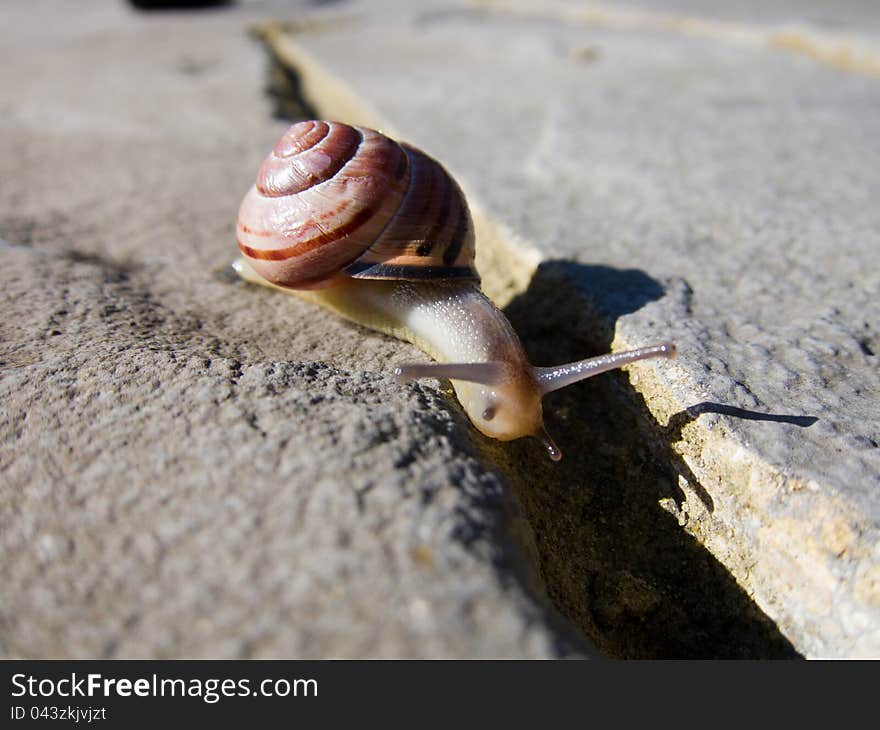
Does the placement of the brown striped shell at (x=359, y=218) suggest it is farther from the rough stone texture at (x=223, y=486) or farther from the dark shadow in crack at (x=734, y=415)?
the dark shadow in crack at (x=734, y=415)

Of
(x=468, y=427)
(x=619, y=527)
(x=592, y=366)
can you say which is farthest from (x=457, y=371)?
(x=619, y=527)

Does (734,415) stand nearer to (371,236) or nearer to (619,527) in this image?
(619,527)

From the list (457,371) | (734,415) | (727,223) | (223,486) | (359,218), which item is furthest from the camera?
(727,223)

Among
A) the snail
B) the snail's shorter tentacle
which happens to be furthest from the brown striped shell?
the snail's shorter tentacle

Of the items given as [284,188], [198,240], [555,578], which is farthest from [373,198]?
[555,578]

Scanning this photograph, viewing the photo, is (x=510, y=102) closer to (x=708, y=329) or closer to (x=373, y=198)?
(x=373, y=198)

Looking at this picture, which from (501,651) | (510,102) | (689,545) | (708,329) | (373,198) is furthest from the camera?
(510,102)

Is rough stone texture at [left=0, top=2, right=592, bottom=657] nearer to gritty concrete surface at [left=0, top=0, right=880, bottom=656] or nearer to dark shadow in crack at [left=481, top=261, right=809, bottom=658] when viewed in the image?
gritty concrete surface at [left=0, top=0, right=880, bottom=656]
